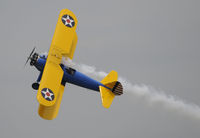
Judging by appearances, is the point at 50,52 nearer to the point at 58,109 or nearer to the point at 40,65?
the point at 40,65

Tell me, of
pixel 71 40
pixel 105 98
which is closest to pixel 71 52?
pixel 71 40

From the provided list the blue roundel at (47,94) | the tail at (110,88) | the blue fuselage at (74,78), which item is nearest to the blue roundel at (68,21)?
the blue fuselage at (74,78)

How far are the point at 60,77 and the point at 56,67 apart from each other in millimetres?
594

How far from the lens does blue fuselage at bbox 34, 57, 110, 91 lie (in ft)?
108

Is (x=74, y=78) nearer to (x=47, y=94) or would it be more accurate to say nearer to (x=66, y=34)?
(x=66, y=34)

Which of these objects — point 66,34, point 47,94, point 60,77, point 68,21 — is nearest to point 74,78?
point 60,77

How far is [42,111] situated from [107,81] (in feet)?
14.1

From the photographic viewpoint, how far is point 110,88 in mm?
34219

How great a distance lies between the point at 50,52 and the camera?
107 feet

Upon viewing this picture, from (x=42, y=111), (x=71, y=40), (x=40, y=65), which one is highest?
(x=71, y=40)

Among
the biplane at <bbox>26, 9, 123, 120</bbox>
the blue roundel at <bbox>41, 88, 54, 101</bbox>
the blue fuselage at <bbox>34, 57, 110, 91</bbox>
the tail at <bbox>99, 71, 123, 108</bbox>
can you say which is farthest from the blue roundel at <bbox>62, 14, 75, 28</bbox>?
the blue roundel at <bbox>41, 88, 54, 101</bbox>

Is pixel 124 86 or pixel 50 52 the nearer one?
pixel 50 52

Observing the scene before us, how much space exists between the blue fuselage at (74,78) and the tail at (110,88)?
0.41 meters

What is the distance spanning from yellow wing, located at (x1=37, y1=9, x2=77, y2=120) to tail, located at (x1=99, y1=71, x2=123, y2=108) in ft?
7.94
